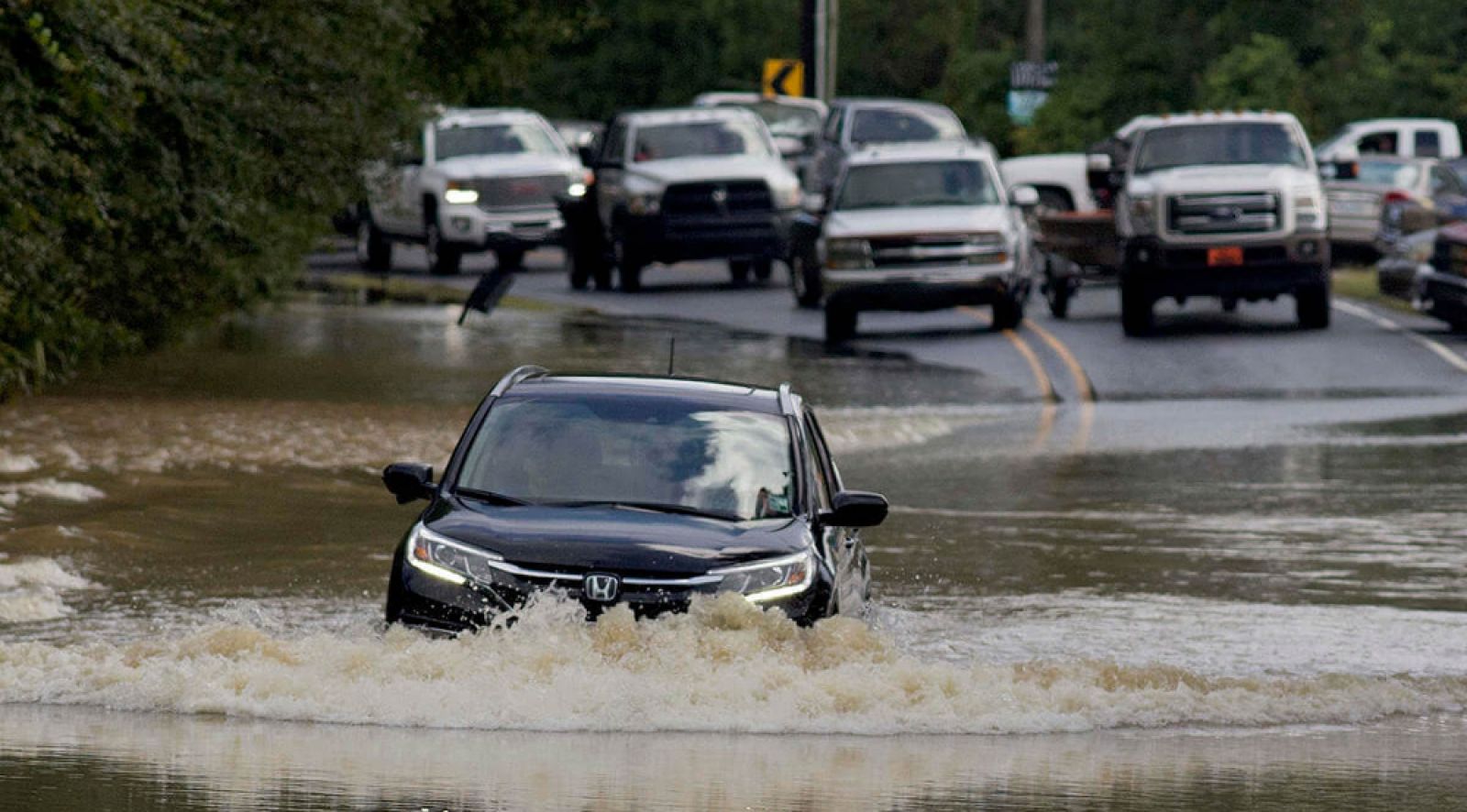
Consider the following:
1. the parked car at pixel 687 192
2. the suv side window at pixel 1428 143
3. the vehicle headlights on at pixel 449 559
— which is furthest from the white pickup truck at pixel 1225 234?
the suv side window at pixel 1428 143

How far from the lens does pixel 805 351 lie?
31.6 meters

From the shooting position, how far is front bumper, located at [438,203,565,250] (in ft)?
140

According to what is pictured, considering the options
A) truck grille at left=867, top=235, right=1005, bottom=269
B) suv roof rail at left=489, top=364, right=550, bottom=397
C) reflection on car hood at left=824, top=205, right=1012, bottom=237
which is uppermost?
suv roof rail at left=489, top=364, right=550, bottom=397

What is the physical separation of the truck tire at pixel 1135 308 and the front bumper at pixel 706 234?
23.5ft

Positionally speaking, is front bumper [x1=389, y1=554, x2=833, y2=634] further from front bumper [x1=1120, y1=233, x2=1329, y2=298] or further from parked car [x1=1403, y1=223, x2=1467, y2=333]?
parked car [x1=1403, y1=223, x2=1467, y2=333]

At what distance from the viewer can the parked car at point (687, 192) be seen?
39.2 metres

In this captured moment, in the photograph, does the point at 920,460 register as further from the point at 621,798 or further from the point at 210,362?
the point at 621,798

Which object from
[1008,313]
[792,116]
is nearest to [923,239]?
[1008,313]

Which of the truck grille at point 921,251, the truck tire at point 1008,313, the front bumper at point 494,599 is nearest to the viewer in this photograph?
the front bumper at point 494,599

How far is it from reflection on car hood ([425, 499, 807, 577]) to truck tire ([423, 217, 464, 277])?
103ft

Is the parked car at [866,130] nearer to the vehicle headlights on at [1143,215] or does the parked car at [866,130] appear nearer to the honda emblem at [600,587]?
the vehicle headlights on at [1143,215]

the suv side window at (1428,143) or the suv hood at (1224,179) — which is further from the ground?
→ the suv hood at (1224,179)

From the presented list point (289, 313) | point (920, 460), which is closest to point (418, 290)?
point (289, 313)

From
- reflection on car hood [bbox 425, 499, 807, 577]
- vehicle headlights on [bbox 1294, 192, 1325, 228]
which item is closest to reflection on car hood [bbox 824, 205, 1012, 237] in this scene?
vehicle headlights on [bbox 1294, 192, 1325, 228]
